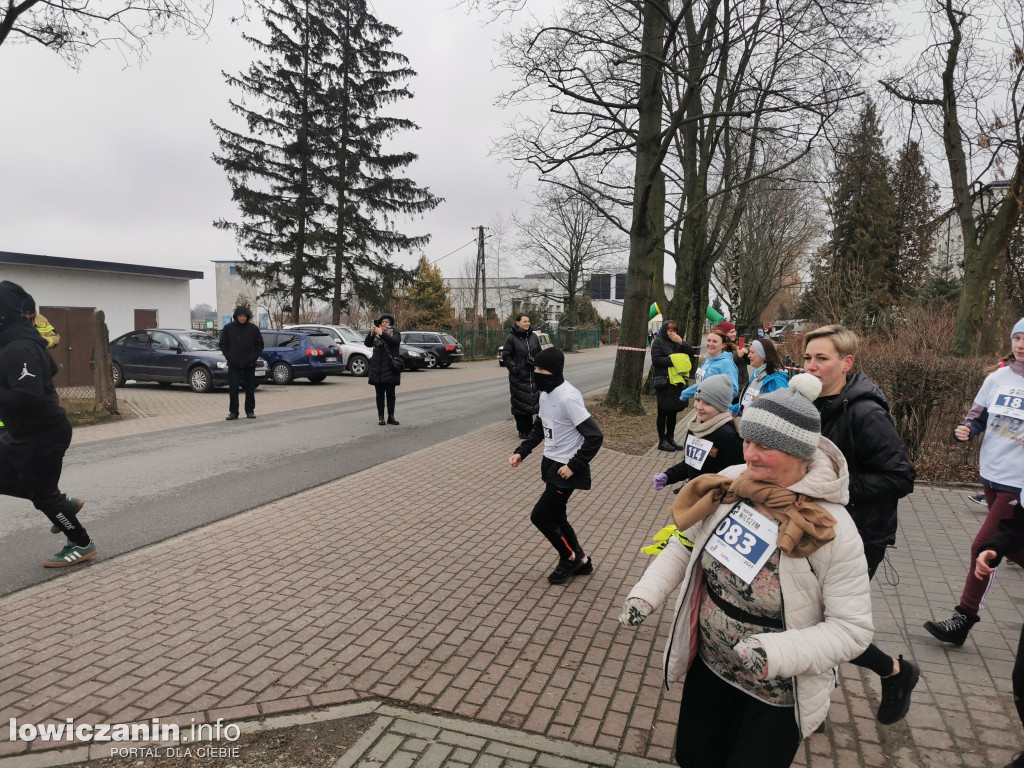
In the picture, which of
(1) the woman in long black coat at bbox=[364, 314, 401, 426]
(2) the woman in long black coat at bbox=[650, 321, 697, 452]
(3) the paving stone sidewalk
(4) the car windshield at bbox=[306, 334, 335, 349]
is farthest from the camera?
(4) the car windshield at bbox=[306, 334, 335, 349]

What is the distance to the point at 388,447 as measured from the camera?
33.3 feet

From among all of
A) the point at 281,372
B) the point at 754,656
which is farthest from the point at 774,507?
the point at 281,372

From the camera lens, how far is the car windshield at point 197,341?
17.9 m

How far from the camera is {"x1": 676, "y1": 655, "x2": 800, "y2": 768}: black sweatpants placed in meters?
2.10

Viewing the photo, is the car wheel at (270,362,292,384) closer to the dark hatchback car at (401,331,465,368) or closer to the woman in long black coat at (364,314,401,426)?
the dark hatchback car at (401,331,465,368)

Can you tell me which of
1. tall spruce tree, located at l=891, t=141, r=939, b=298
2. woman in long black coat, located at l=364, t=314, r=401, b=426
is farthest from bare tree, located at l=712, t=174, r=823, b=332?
woman in long black coat, located at l=364, t=314, r=401, b=426

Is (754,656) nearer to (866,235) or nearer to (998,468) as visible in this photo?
(998,468)

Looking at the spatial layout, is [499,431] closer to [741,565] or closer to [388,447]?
[388,447]

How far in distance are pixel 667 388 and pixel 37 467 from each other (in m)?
7.63

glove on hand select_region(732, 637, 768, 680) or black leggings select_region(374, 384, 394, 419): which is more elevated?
glove on hand select_region(732, 637, 768, 680)

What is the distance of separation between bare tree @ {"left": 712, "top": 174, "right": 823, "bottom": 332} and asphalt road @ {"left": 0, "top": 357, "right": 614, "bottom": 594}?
65.2 ft

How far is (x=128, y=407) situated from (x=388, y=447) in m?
7.76

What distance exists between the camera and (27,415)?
4703 millimetres

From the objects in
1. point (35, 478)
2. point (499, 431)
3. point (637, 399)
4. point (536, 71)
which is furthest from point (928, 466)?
point (35, 478)
